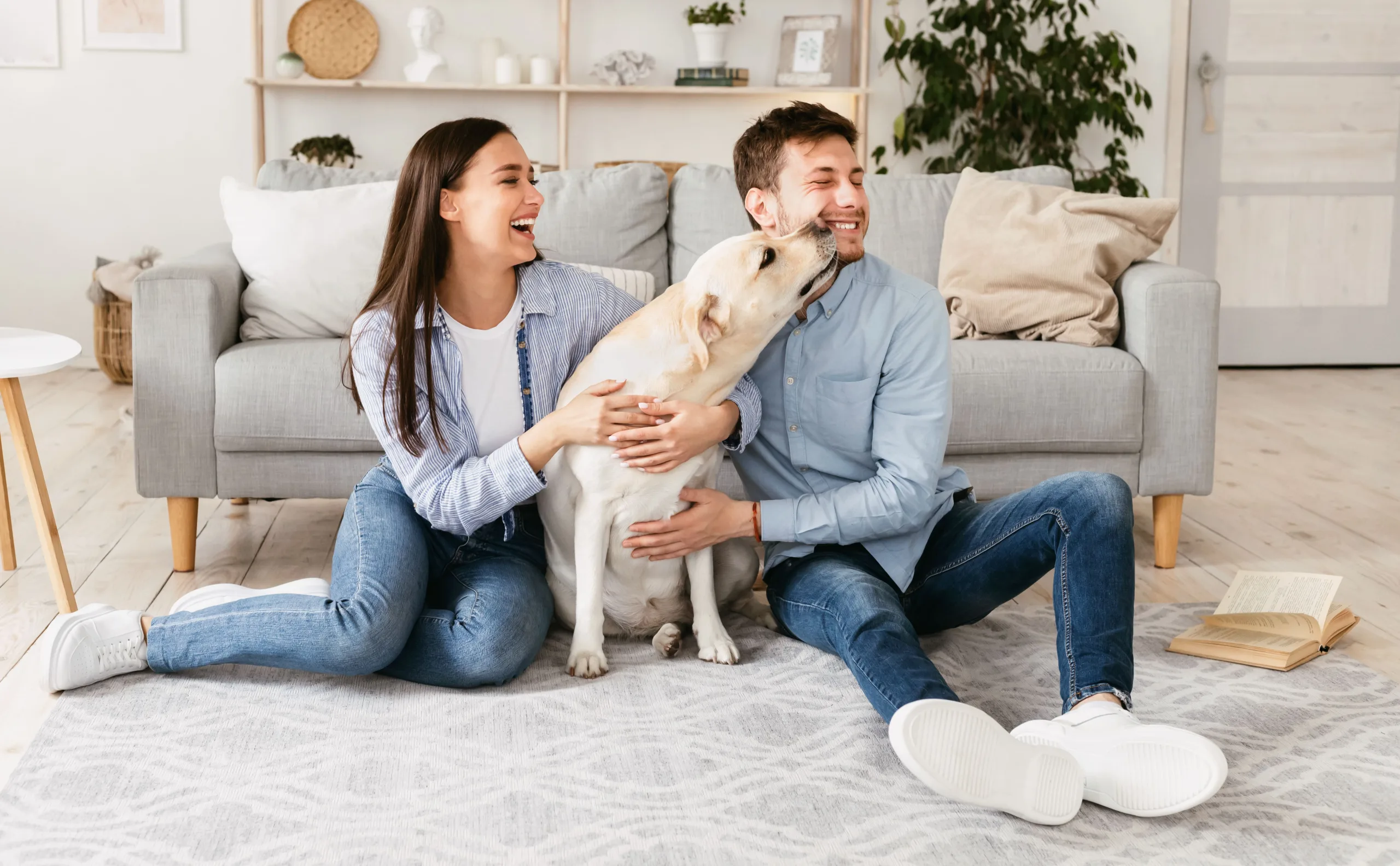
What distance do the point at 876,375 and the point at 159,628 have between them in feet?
3.78

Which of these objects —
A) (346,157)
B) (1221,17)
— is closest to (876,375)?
(346,157)

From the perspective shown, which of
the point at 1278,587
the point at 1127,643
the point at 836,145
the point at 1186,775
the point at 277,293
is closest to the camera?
the point at 1186,775

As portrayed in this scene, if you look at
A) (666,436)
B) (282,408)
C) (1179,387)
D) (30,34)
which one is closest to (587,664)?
(666,436)

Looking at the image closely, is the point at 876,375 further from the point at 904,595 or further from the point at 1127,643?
the point at 1127,643

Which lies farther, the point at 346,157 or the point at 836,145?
the point at 346,157

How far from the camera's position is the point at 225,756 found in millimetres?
1602

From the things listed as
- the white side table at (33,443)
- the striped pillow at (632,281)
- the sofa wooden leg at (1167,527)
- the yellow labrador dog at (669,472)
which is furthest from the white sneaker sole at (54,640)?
the sofa wooden leg at (1167,527)

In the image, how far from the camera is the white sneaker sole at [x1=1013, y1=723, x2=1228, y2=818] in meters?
1.39

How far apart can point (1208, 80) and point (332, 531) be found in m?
4.11

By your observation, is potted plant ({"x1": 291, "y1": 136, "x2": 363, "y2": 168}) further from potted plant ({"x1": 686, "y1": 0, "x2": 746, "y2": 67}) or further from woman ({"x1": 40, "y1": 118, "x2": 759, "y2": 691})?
woman ({"x1": 40, "y1": 118, "x2": 759, "y2": 691})

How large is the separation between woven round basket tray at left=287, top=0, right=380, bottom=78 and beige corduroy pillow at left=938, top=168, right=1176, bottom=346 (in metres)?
2.97

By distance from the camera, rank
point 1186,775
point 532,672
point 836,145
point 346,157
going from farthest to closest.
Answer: point 346,157 < point 532,672 < point 836,145 < point 1186,775

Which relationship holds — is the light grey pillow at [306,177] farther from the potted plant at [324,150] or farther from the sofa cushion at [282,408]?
the potted plant at [324,150]

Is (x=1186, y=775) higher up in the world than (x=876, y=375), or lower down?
lower down
